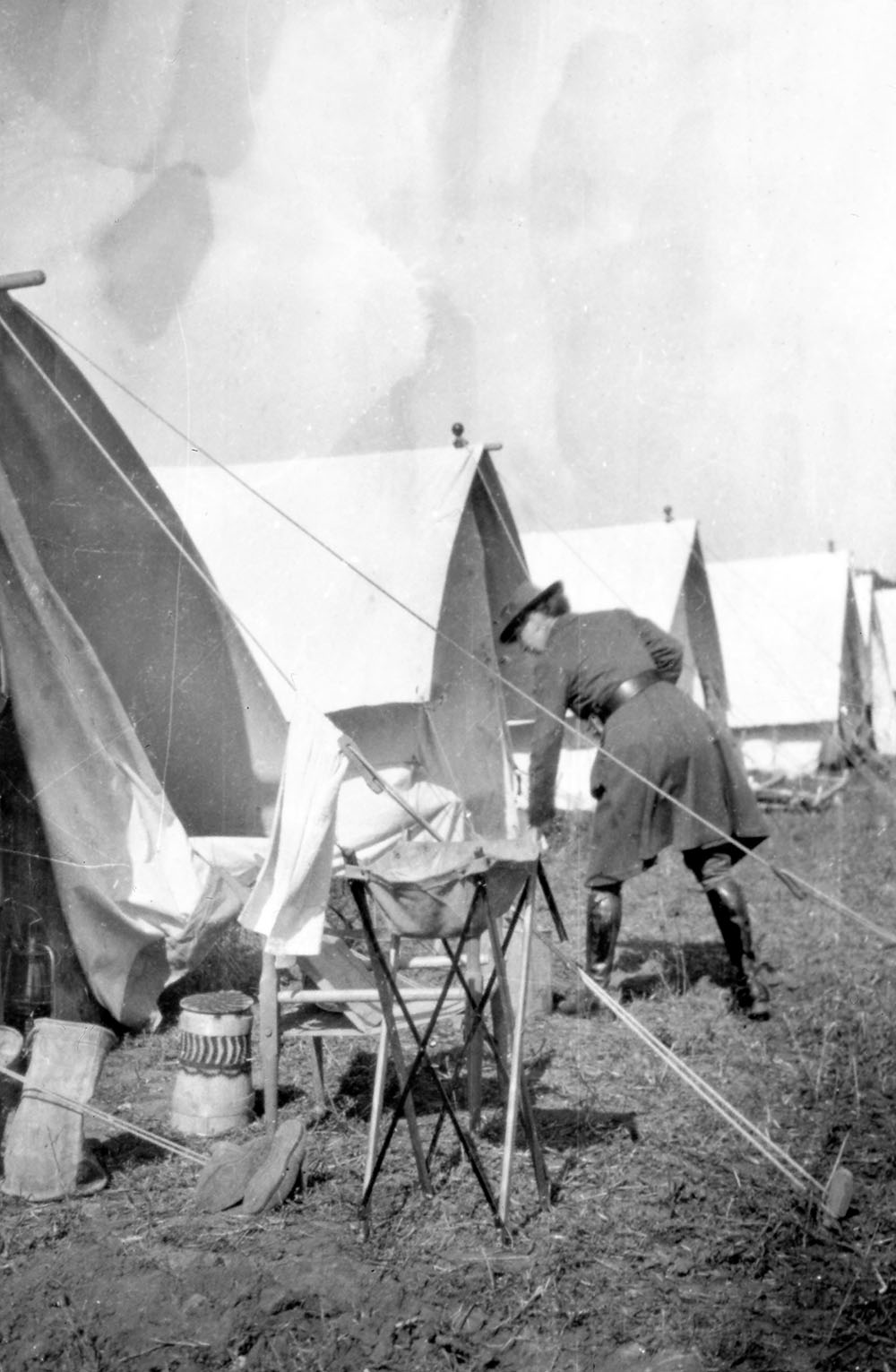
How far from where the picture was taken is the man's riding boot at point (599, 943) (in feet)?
15.5

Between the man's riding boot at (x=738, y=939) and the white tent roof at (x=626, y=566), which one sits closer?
the man's riding boot at (x=738, y=939)

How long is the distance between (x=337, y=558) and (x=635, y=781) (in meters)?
2.60

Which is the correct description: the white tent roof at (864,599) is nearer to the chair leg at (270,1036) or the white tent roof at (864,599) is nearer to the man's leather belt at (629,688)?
the man's leather belt at (629,688)

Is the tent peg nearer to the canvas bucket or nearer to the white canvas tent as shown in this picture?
the canvas bucket

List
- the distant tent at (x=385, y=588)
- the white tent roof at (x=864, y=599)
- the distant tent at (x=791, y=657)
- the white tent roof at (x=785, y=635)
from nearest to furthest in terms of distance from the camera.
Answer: the distant tent at (x=385, y=588) < the distant tent at (x=791, y=657) < the white tent roof at (x=785, y=635) < the white tent roof at (x=864, y=599)

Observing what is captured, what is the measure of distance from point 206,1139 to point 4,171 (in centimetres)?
384

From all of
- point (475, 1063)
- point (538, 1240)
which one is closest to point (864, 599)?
point (475, 1063)

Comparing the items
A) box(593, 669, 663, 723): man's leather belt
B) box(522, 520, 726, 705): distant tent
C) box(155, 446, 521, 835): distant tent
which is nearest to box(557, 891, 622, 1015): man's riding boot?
box(593, 669, 663, 723): man's leather belt

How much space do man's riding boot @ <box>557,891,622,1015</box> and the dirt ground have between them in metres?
0.35

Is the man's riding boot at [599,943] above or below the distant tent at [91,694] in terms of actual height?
below

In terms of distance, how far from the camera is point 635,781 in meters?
4.71

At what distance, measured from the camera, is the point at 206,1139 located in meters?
3.50

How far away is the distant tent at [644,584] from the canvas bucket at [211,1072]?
7166mm

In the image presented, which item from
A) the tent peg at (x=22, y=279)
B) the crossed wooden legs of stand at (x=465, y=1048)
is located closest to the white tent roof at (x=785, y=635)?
the tent peg at (x=22, y=279)
